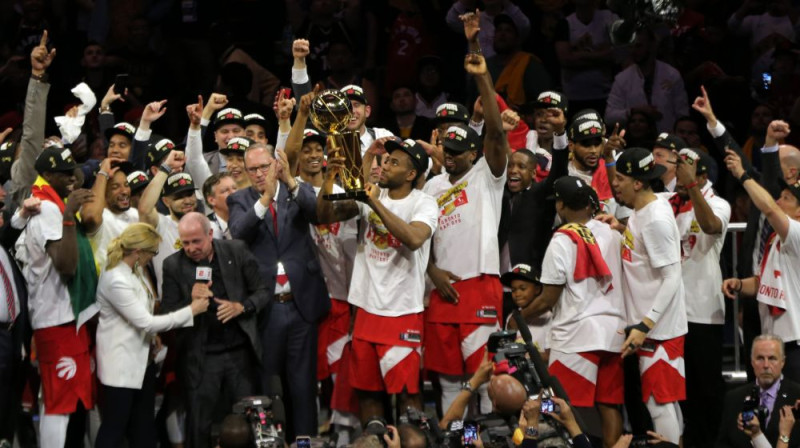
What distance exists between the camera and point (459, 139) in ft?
29.8

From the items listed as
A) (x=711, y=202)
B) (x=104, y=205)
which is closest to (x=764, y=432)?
(x=711, y=202)

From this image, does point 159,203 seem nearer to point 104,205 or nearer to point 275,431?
point 104,205

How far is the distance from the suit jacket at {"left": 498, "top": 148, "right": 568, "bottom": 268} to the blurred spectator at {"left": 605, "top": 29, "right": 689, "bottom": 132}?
9.09 feet

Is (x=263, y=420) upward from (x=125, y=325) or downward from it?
downward

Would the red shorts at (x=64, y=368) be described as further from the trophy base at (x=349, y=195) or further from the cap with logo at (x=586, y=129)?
the cap with logo at (x=586, y=129)

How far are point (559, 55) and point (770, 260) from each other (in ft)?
13.1

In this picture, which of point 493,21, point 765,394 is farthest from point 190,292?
point 493,21

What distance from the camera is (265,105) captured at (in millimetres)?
12070

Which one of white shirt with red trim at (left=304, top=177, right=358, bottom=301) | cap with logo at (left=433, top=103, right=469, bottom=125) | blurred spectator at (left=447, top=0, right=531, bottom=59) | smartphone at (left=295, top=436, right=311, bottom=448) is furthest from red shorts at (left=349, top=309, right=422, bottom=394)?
blurred spectator at (left=447, top=0, right=531, bottom=59)

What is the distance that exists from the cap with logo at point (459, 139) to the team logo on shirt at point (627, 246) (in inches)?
46.4

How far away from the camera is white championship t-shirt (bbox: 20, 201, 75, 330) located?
28.9ft

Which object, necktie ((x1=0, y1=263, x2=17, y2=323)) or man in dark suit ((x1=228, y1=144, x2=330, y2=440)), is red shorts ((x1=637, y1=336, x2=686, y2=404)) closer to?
man in dark suit ((x1=228, y1=144, x2=330, y2=440))

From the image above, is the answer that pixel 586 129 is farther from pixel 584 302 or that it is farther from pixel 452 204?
pixel 584 302

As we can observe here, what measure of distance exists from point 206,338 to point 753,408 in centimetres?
349
